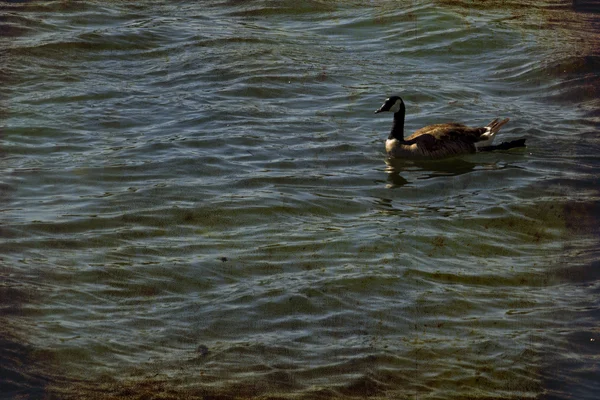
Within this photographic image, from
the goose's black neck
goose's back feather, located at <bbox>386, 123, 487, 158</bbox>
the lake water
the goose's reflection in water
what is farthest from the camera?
the goose's black neck

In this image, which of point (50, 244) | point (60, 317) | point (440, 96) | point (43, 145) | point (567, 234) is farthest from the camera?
point (440, 96)

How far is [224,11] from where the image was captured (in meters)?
20.4

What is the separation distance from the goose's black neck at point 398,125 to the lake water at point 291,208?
37cm

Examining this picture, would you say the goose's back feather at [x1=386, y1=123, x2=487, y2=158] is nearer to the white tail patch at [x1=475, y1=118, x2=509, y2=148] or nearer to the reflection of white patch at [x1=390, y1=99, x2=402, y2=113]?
the white tail patch at [x1=475, y1=118, x2=509, y2=148]

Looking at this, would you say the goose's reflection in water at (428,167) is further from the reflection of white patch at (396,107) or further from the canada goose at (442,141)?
the reflection of white patch at (396,107)

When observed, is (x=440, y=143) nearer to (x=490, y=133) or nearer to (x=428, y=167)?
(x=428, y=167)

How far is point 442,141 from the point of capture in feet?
44.8

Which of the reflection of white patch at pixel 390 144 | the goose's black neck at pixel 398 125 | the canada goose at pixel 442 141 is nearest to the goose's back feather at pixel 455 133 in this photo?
the canada goose at pixel 442 141

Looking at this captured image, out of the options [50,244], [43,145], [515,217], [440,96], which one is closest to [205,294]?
[50,244]

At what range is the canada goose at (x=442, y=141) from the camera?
1359 cm

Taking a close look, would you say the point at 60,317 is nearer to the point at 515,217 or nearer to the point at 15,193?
the point at 15,193

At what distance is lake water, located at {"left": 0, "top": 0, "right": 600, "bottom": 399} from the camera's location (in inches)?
285

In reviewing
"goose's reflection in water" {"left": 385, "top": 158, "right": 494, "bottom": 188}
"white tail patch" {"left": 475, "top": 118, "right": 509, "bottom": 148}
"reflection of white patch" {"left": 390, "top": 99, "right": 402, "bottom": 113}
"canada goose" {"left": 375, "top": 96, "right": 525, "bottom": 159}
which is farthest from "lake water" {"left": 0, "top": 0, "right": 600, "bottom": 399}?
"reflection of white patch" {"left": 390, "top": 99, "right": 402, "bottom": 113}

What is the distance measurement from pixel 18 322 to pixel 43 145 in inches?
221
